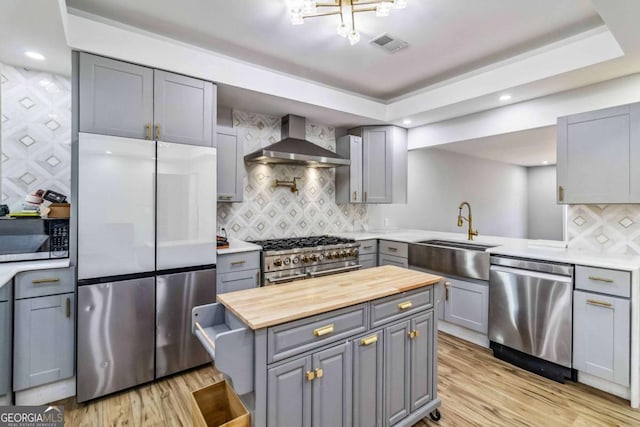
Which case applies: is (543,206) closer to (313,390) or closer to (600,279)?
(600,279)

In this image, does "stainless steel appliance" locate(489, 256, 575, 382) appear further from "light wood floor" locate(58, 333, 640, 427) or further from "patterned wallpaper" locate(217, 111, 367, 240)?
"patterned wallpaper" locate(217, 111, 367, 240)

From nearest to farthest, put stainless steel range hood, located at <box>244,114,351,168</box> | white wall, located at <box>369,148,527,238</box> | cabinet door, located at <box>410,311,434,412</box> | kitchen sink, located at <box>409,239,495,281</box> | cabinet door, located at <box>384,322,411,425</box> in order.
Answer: cabinet door, located at <box>384,322,411,425</box>, cabinet door, located at <box>410,311,434,412</box>, kitchen sink, located at <box>409,239,495,281</box>, stainless steel range hood, located at <box>244,114,351,168</box>, white wall, located at <box>369,148,527,238</box>

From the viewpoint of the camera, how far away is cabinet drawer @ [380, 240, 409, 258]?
11.7 ft

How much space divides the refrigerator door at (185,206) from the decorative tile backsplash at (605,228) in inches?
134

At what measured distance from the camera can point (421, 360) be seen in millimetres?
1809

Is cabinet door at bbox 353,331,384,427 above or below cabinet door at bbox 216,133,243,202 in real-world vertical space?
below

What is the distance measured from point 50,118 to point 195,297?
1.90 m

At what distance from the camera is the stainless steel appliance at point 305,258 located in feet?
9.64

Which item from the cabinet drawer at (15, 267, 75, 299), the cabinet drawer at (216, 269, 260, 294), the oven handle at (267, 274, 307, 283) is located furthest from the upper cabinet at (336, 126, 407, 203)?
the cabinet drawer at (15, 267, 75, 299)

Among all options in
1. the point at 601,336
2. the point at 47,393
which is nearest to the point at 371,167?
the point at 601,336

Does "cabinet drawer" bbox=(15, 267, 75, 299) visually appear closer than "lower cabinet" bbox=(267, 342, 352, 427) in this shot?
No

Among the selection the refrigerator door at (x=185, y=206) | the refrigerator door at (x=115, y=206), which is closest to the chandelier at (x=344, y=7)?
the refrigerator door at (x=185, y=206)

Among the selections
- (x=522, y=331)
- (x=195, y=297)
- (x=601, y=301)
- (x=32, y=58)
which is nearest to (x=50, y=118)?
(x=32, y=58)

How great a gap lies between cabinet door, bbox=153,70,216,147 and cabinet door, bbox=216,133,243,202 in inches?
16.4
